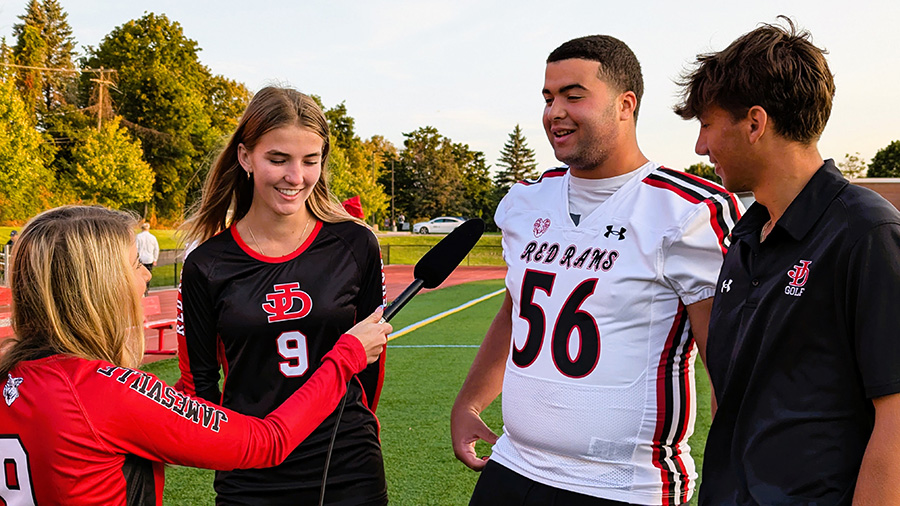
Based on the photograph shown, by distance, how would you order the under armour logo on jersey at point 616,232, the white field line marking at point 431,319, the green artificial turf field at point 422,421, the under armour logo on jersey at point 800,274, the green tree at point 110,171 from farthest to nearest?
1. the green tree at point 110,171
2. the white field line marking at point 431,319
3. the green artificial turf field at point 422,421
4. the under armour logo on jersey at point 616,232
5. the under armour logo on jersey at point 800,274

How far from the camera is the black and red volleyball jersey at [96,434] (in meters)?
1.88

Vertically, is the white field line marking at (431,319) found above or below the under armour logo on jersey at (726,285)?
below

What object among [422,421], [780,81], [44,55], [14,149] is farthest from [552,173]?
[44,55]

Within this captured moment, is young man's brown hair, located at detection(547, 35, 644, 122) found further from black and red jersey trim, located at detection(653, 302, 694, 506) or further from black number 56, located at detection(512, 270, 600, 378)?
black and red jersey trim, located at detection(653, 302, 694, 506)

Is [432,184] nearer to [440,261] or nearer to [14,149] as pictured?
[14,149]

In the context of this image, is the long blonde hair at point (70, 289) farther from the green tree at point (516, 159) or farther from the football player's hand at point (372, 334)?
the green tree at point (516, 159)

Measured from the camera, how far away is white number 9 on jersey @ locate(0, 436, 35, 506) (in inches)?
74.2

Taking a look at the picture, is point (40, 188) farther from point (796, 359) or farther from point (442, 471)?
point (796, 359)

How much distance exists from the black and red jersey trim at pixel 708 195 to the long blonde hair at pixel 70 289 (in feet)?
5.54

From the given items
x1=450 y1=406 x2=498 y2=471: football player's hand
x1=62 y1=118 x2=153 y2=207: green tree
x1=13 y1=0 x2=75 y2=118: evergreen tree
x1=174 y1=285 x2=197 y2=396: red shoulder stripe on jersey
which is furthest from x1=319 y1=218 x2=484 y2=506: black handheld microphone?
x1=13 y1=0 x2=75 y2=118: evergreen tree

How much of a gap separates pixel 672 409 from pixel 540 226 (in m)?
0.77

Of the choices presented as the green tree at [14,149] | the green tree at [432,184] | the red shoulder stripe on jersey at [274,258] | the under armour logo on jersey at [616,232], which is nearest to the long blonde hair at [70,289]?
the red shoulder stripe on jersey at [274,258]

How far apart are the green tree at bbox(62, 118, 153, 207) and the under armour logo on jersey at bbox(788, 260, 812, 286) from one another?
3582 centimetres

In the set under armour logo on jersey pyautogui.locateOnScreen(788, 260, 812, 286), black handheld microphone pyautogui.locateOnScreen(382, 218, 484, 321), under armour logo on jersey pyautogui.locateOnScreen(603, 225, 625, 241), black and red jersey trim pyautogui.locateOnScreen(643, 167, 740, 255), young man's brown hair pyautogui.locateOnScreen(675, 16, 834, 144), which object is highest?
young man's brown hair pyautogui.locateOnScreen(675, 16, 834, 144)
